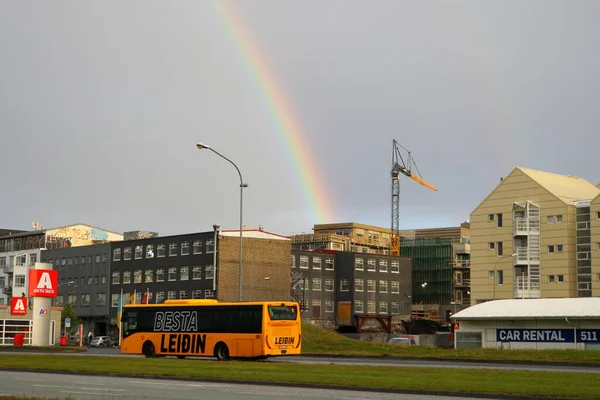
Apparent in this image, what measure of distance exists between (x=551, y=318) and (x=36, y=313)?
4567 cm

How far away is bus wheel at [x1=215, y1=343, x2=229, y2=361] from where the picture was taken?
46031 millimetres

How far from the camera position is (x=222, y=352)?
46.3m

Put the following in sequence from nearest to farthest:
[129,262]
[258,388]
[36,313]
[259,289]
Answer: [258,388], [36,313], [259,289], [129,262]

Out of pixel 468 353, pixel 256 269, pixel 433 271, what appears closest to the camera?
pixel 468 353

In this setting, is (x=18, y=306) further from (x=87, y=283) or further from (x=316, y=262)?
(x=316, y=262)

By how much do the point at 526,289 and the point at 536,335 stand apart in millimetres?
28511

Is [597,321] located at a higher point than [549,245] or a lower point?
lower

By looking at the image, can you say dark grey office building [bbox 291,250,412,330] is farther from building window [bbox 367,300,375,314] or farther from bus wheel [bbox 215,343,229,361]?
bus wheel [bbox 215,343,229,361]

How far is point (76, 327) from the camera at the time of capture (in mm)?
121000

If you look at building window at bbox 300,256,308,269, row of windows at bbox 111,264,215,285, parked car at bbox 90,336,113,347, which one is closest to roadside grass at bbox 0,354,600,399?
parked car at bbox 90,336,113,347

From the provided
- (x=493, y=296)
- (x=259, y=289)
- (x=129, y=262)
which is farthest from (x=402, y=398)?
(x=129, y=262)

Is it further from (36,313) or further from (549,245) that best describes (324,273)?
(36,313)

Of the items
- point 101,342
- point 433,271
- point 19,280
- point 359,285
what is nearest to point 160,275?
point 101,342

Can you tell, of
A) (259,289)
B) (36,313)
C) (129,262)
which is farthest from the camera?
(129,262)
